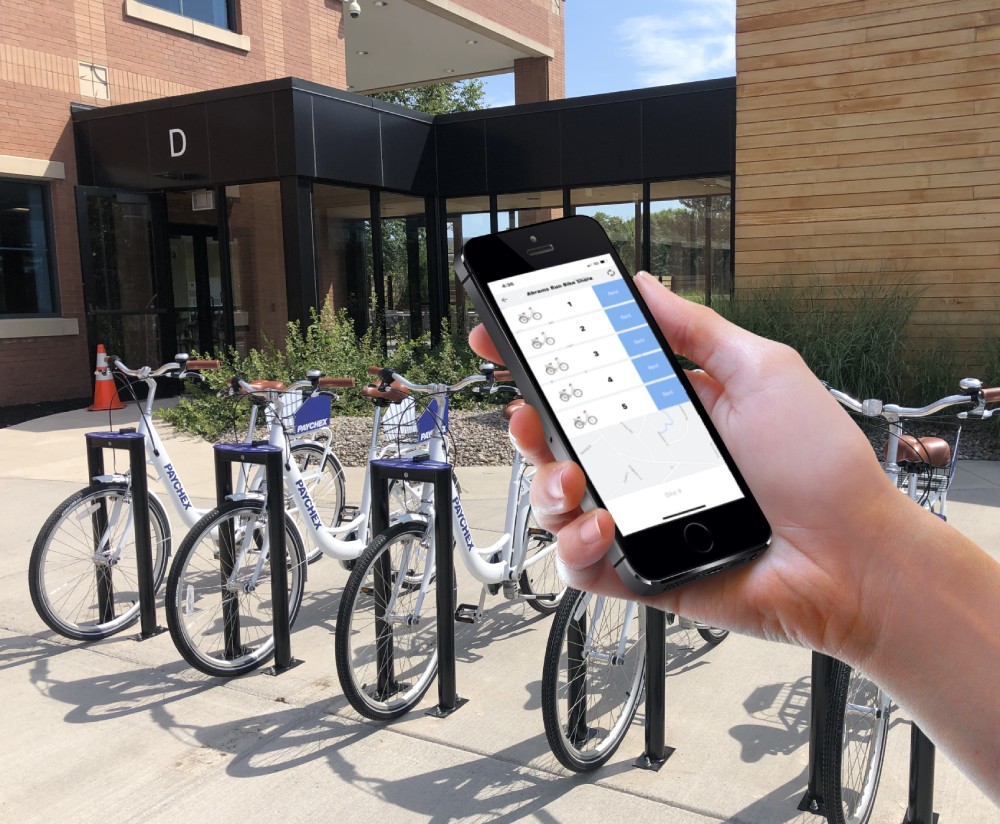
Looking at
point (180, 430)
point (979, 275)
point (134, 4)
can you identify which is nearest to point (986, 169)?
point (979, 275)

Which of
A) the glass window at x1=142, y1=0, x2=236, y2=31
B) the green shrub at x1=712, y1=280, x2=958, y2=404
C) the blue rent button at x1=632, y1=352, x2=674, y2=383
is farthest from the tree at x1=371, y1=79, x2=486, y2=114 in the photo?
the blue rent button at x1=632, y1=352, x2=674, y2=383

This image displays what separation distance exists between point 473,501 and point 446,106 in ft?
112

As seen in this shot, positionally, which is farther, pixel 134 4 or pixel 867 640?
pixel 134 4

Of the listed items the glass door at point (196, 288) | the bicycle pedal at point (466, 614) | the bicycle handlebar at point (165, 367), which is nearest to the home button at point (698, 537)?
the bicycle pedal at point (466, 614)

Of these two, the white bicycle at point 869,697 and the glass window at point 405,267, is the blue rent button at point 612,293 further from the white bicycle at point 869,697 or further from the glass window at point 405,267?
the glass window at point 405,267

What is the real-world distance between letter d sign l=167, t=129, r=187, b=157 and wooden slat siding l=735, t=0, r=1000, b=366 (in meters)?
7.73

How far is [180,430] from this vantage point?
35.0 feet

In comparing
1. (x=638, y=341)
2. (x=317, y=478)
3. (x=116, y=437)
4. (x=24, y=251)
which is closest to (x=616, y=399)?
(x=638, y=341)

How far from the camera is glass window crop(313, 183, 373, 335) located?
1368 cm

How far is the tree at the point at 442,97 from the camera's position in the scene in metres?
38.4

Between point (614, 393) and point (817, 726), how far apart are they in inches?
74.0

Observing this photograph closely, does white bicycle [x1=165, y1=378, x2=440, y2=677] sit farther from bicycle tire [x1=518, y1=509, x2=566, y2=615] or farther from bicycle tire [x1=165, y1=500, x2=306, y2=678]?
bicycle tire [x1=518, y1=509, x2=566, y2=615]

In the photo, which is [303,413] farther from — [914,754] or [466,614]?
[914,754]

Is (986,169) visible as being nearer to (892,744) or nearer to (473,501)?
(473,501)
